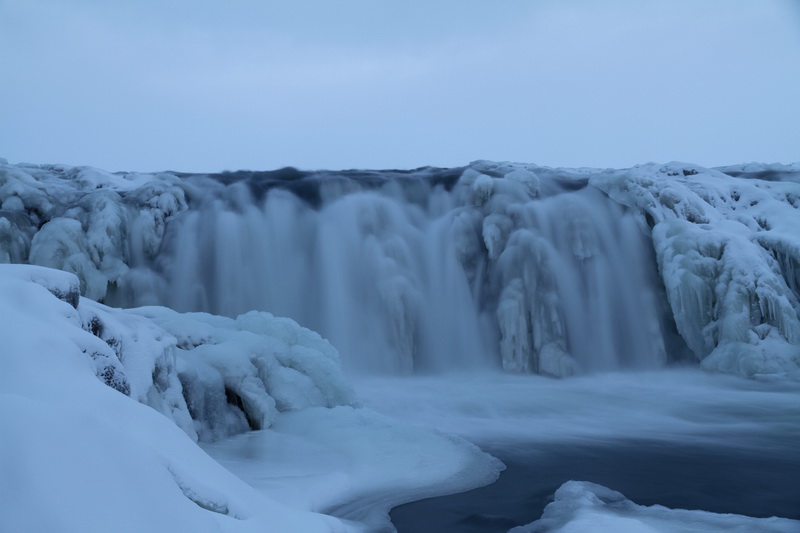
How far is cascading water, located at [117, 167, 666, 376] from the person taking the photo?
12.1 m

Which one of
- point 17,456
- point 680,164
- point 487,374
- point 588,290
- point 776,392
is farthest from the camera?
point 680,164

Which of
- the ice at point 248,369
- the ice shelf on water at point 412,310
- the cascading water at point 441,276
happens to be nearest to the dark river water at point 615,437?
the ice shelf on water at point 412,310

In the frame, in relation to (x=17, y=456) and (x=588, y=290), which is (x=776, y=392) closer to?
(x=588, y=290)

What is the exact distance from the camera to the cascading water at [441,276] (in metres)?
12.1

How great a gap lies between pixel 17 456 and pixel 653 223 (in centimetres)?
1264

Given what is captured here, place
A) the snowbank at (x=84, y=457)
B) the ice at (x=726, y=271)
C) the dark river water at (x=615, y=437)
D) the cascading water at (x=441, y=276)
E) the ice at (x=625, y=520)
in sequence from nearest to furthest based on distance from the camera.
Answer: the snowbank at (x=84, y=457), the ice at (x=625, y=520), the dark river water at (x=615, y=437), the ice at (x=726, y=271), the cascading water at (x=441, y=276)

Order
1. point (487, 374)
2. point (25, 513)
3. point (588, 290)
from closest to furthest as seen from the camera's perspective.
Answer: point (25, 513) → point (487, 374) → point (588, 290)

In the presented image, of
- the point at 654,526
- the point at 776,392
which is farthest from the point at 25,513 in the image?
the point at 776,392

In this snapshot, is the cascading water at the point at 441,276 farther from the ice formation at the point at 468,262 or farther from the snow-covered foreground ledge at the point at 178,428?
the snow-covered foreground ledge at the point at 178,428

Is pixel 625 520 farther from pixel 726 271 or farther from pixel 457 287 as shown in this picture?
pixel 457 287

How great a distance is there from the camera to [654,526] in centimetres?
413

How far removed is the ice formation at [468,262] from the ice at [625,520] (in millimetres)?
6845

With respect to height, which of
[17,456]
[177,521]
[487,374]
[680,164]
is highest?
[680,164]

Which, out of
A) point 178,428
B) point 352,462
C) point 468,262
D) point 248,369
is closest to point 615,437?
point 352,462
